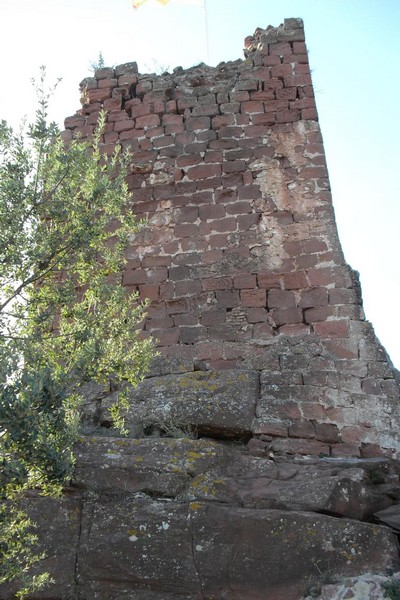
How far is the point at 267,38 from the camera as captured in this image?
338 inches

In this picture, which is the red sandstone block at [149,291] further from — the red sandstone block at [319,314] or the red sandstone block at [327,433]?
the red sandstone block at [327,433]

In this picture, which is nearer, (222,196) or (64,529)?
(64,529)

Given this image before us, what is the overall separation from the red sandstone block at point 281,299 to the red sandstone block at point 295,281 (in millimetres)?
69

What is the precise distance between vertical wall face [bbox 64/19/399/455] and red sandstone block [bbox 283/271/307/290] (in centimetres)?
1

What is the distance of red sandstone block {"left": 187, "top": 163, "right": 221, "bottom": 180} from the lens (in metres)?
7.92

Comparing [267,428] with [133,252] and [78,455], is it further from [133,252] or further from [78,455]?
[133,252]

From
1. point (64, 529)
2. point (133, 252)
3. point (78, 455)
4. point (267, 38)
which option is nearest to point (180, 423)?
point (78, 455)

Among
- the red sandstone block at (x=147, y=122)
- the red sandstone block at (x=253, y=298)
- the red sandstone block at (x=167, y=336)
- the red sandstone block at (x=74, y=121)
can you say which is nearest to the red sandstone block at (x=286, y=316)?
the red sandstone block at (x=253, y=298)

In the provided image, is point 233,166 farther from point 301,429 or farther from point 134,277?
point 301,429

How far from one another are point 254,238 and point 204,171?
3.46ft

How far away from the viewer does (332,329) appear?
6.82 metres

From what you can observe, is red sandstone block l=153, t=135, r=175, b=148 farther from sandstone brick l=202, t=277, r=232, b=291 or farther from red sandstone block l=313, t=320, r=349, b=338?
red sandstone block l=313, t=320, r=349, b=338

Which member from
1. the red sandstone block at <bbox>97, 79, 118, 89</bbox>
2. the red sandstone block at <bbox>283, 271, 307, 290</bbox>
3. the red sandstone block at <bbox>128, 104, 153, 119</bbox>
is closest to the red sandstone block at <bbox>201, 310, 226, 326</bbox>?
the red sandstone block at <bbox>283, 271, 307, 290</bbox>

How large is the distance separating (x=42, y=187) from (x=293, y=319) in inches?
105
